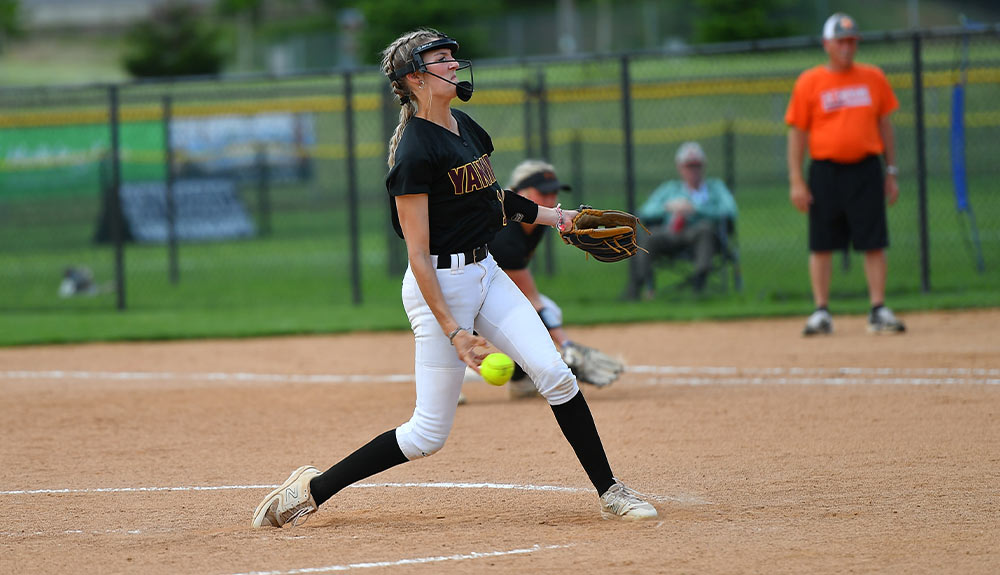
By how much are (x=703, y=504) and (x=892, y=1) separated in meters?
30.9

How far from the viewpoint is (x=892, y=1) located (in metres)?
33.2

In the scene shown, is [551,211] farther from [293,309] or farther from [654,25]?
[654,25]

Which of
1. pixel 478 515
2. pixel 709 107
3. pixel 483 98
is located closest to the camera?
pixel 478 515

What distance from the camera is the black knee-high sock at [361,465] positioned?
4.98 metres

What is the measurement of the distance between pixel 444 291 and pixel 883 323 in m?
6.09

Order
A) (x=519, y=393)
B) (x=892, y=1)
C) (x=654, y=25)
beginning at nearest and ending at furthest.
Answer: (x=519, y=393)
(x=892, y=1)
(x=654, y=25)

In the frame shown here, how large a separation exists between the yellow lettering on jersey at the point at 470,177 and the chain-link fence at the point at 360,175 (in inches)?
303

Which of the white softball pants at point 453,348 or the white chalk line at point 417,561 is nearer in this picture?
the white chalk line at point 417,561

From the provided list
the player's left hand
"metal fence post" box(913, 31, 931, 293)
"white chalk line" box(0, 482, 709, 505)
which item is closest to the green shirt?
"metal fence post" box(913, 31, 931, 293)

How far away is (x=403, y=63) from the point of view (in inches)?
187

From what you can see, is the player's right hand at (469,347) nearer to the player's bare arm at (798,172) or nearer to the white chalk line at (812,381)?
the white chalk line at (812,381)

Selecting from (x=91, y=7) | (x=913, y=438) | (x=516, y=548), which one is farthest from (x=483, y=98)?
(x=91, y=7)

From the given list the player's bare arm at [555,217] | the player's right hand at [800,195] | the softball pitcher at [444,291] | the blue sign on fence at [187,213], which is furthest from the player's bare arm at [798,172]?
the blue sign on fence at [187,213]

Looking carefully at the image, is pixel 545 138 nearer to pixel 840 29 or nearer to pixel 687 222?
pixel 687 222
